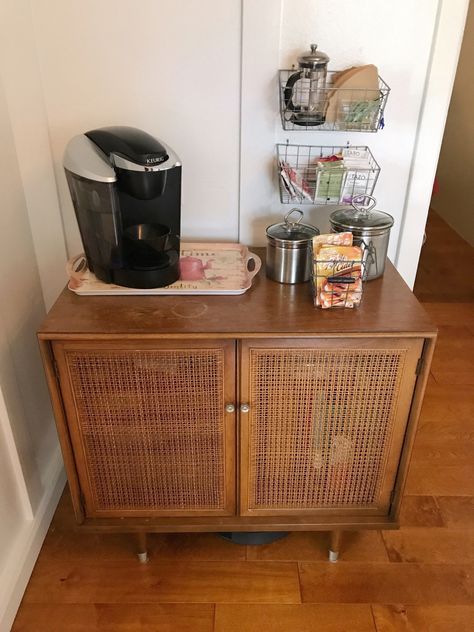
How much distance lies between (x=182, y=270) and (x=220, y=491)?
0.60 m

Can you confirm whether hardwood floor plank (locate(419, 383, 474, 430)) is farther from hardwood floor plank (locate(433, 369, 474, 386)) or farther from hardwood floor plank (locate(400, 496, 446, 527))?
hardwood floor plank (locate(400, 496, 446, 527))

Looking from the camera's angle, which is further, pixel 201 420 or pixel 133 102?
pixel 133 102

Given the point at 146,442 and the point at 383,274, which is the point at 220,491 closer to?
the point at 146,442

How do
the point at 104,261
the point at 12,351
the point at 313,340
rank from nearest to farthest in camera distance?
1. the point at 313,340
2. the point at 104,261
3. the point at 12,351

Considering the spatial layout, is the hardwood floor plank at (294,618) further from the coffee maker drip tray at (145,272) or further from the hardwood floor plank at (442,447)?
the coffee maker drip tray at (145,272)

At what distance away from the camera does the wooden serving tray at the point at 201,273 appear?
137 centimetres

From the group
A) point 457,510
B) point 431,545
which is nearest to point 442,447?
point 457,510

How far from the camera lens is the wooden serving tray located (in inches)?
54.1

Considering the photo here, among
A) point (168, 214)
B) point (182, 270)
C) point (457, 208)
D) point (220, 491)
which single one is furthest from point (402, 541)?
point (457, 208)

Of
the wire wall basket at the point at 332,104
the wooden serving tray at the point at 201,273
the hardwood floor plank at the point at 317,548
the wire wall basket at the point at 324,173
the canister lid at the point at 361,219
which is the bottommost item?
the hardwood floor plank at the point at 317,548

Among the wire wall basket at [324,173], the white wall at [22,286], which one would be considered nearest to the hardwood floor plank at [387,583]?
the white wall at [22,286]

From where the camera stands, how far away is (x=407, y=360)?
1292 mm

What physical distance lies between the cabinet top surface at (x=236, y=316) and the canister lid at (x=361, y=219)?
162 mm

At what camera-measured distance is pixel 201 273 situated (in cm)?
147
